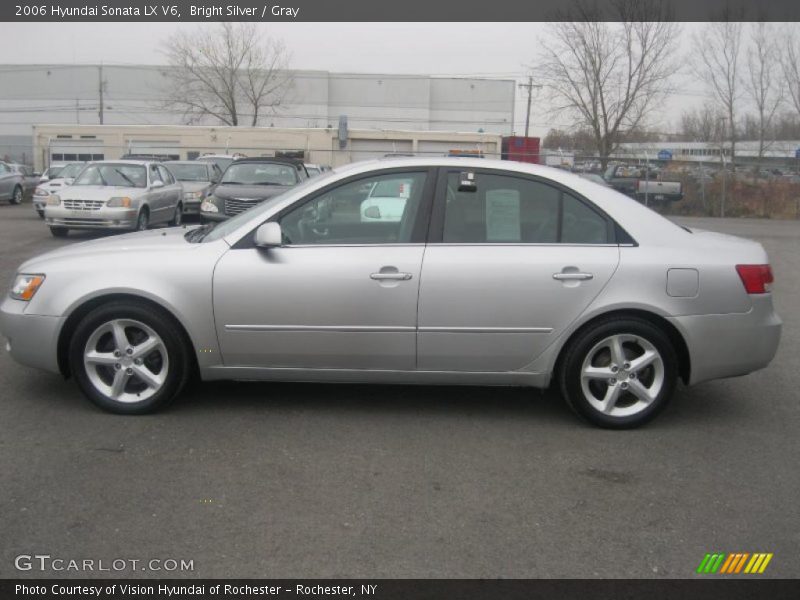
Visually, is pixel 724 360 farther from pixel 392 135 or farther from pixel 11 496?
pixel 392 135

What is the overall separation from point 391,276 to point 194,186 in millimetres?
16754

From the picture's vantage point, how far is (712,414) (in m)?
5.29

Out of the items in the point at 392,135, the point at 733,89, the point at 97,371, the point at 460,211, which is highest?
the point at 733,89

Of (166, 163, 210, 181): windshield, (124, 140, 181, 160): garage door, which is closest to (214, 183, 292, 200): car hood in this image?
(166, 163, 210, 181): windshield

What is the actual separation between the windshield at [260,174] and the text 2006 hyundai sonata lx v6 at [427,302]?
34.4 ft

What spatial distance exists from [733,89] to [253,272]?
133 feet

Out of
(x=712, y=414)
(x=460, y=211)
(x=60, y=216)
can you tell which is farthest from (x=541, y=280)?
(x=60, y=216)

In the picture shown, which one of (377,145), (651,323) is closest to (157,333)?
(651,323)

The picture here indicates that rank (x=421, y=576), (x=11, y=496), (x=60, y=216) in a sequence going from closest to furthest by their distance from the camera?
1. (x=421, y=576)
2. (x=11, y=496)
3. (x=60, y=216)

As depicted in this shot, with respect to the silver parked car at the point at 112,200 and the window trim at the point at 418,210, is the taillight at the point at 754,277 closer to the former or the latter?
the window trim at the point at 418,210

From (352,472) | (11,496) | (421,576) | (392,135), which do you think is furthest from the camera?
(392,135)

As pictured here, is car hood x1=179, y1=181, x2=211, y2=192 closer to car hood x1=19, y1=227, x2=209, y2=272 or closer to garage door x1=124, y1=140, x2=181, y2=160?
car hood x1=19, y1=227, x2=209, y2=272

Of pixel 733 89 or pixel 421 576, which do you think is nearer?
pixel 421 576

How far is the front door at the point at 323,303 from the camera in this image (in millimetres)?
4766
